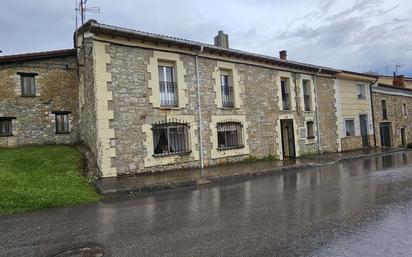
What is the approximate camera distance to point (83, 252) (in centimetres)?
473

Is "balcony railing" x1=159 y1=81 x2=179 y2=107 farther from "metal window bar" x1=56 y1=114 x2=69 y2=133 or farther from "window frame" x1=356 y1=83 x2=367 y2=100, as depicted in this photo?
"window frame" x1=356 y1=83 x2=367 y2=100

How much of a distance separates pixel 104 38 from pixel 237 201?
813cm

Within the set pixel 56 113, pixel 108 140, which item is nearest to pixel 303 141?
pixel 108 140

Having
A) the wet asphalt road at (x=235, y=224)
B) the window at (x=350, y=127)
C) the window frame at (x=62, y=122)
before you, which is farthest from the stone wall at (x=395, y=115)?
the window frame at (x=62, y=122)

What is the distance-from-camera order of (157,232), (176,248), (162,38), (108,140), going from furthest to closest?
(162,38) < (108,140) < (157,232) < (176,248)

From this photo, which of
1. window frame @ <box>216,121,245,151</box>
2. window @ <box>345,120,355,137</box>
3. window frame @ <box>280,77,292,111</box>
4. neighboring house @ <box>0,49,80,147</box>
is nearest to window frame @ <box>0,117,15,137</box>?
neighboring house @ <box>0,49,80,147</box>

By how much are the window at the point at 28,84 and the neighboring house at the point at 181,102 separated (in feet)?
13.0

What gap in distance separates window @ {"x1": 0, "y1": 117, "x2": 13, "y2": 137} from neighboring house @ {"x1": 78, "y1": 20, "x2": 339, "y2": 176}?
4.67 metres

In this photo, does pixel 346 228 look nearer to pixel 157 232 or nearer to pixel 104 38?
pixel 157 232

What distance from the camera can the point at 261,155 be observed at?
688 inches

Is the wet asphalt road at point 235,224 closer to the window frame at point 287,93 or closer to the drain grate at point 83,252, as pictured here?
the drain grate at point 83,252

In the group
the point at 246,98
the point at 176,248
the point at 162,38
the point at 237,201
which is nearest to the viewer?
the point at 176,248

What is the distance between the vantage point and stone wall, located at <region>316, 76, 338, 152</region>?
21.7 metres

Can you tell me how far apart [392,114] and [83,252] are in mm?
29356
